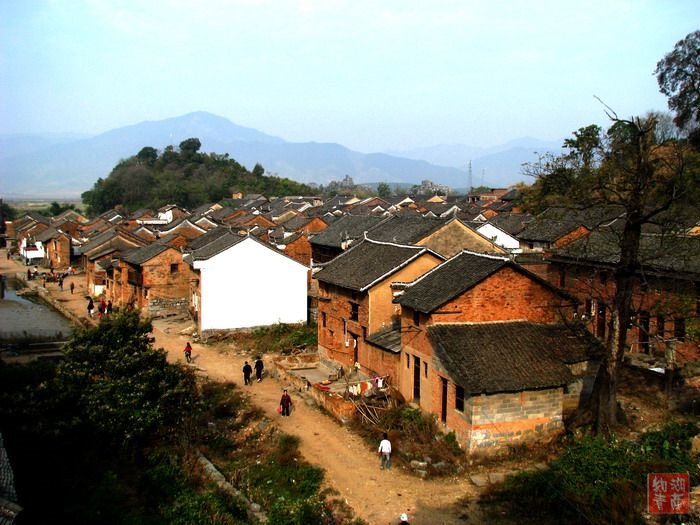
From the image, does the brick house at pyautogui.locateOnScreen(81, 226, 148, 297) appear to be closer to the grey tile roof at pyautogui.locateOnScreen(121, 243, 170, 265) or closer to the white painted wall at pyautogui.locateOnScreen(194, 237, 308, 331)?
the grey tile roof at pyautogui.locateOnScreen(121, 243, 170, 265)

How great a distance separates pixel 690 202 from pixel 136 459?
1667 cm

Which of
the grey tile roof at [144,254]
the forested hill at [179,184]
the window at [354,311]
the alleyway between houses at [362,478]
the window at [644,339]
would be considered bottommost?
the alleyway between houses at [362,478]

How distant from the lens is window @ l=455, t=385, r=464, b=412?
18.1 meters

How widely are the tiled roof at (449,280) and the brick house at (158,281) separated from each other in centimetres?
2299

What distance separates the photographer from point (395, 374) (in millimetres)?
22672

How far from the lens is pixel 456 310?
65.6 ft

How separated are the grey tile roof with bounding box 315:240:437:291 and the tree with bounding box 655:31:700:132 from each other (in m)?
30.8

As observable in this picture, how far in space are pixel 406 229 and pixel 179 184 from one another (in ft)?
328

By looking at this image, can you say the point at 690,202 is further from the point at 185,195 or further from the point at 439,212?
the point at 185,195

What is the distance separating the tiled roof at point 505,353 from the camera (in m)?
17.8

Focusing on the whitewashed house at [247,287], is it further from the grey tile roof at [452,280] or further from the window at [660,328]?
the window at [660,328]

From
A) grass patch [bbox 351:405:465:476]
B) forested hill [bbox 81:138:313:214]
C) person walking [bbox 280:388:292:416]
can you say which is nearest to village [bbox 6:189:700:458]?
grass patch [bbox 351:405:465:476]

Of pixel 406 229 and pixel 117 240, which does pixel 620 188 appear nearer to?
pixel 406 229

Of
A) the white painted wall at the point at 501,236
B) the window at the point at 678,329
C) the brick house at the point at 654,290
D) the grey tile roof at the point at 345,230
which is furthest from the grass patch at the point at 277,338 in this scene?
the white painted wall at the point at 501,236
